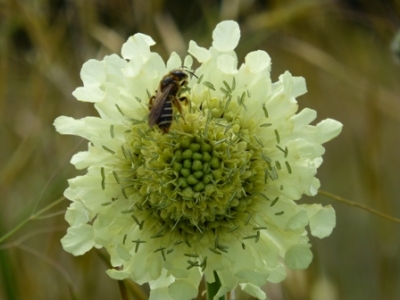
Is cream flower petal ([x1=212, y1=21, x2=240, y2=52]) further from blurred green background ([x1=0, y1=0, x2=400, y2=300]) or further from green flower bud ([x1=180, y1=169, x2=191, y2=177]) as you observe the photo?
blurred green background ([x1=0, y1=0, x2=400, y2=300])

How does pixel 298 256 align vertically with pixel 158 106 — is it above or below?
below

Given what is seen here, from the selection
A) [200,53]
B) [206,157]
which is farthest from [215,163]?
[200,53]

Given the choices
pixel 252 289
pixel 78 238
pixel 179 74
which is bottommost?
pixel 252 289

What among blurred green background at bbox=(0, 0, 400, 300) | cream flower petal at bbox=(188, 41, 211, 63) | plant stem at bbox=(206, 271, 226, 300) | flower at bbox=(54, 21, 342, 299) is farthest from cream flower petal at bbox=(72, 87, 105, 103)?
blurred green background at bbox=(0, 0, 400, 300)

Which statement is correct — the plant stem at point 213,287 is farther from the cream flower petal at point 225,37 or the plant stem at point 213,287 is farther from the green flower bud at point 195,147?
the cream flower petal at point 225,37

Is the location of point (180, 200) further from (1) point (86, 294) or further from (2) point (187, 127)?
(1) point (86, 294)

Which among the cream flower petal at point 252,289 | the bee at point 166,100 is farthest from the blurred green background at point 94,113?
the bee at point 166,100

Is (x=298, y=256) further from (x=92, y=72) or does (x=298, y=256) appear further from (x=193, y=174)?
(x=92, y=72)

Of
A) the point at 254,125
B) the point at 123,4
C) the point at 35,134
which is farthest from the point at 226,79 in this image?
the point at 123,4
